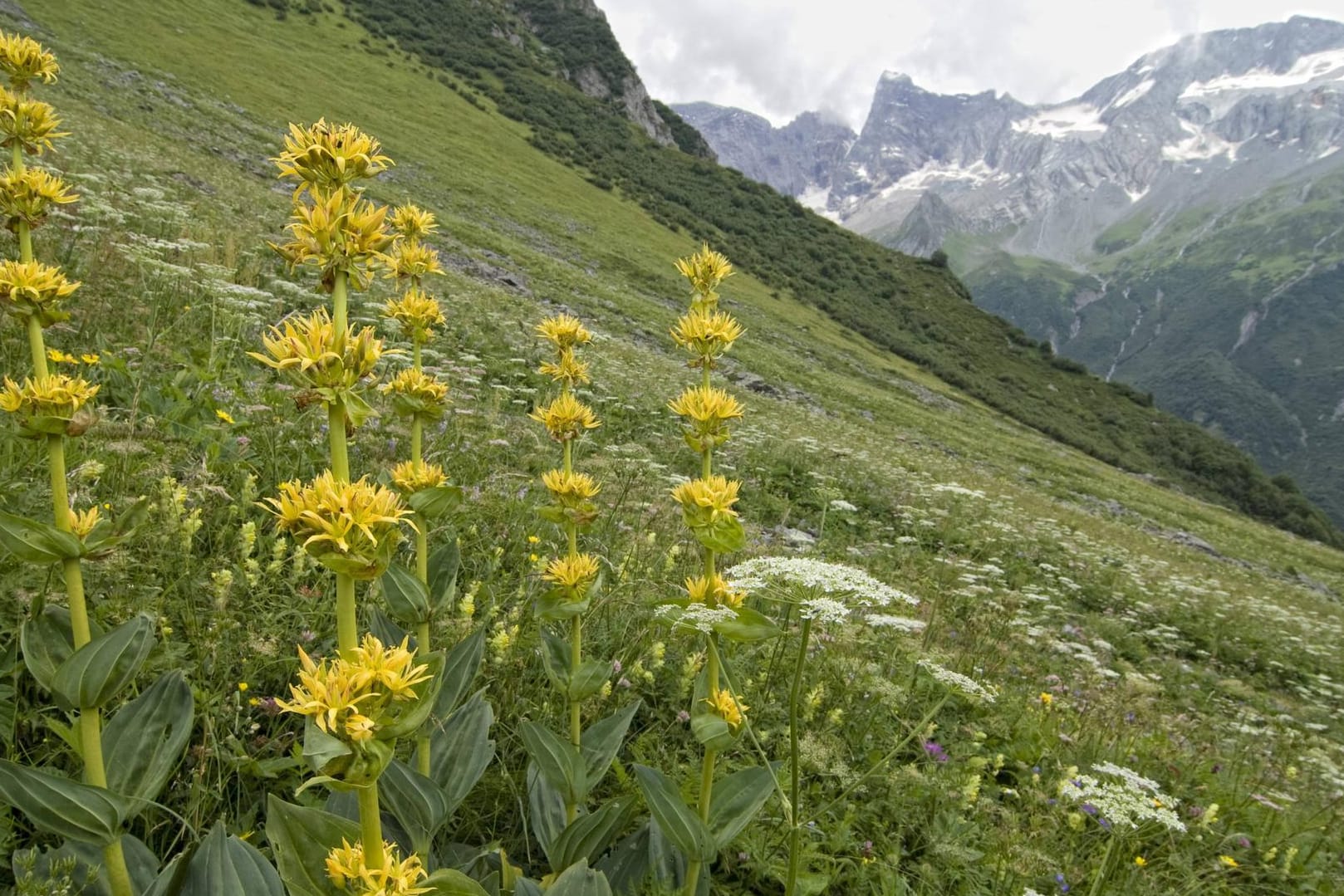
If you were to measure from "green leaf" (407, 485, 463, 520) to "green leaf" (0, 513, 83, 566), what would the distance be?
0.83m

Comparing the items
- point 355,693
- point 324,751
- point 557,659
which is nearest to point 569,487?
point 557,659

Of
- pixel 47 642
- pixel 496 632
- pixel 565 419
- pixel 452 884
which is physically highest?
pixel 565 419

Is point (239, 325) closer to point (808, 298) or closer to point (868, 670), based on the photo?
point (868, 670)

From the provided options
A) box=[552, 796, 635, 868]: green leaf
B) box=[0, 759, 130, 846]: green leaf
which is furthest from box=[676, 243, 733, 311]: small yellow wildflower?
box=[0, 759, 130, 846]: green leaf

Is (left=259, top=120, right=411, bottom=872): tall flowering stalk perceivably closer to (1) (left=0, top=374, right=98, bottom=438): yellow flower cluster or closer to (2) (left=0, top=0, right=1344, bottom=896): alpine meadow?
(2) (left=0, top=0, right=1344, bottom=896): alpine meadow

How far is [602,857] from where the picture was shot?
234 cm

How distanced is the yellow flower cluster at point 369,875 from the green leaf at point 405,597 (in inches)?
33.4

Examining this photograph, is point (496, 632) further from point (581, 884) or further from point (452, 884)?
point (452, 884)

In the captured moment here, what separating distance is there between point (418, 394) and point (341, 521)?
4.18 ft

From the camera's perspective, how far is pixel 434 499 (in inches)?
86.2

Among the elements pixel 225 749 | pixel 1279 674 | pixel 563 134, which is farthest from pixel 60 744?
pixel 563 134

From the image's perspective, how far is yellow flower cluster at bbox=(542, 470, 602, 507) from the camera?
2.57 meters

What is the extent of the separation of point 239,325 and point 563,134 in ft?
227

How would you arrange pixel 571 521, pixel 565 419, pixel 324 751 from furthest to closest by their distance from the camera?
1. pixel 565 419
2. pixel 571 521
3. pixel 324 751
